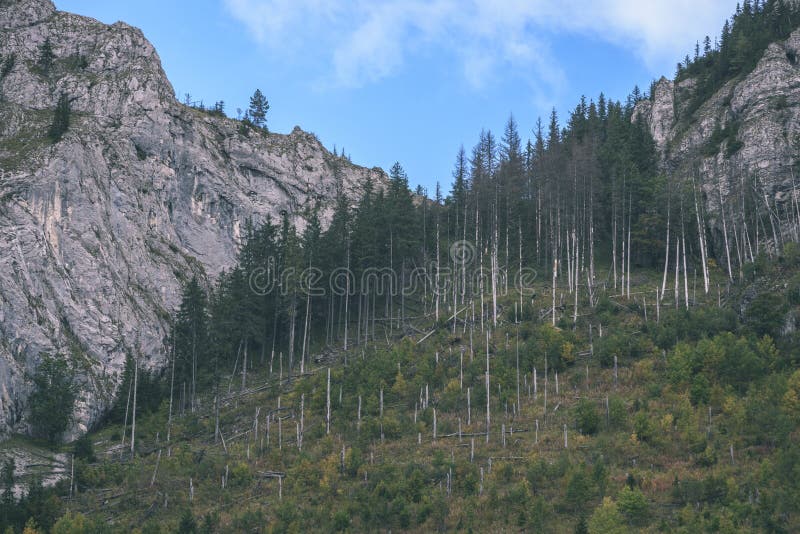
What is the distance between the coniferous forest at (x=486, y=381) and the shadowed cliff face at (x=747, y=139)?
100cm

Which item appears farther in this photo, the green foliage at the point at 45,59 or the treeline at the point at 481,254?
the green foliage at the point at 45,59

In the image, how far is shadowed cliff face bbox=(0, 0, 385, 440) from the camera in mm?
60031

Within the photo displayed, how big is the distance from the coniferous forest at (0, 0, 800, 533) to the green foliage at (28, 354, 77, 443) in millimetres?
517

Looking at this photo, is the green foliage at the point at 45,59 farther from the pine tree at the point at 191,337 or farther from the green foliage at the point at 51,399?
the green foliage at the point at 51,399

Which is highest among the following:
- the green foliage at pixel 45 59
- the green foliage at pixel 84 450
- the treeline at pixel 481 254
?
the green foliage at pixel 45 59

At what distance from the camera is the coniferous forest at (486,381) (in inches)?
1457

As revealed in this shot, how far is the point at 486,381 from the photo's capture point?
162 feet

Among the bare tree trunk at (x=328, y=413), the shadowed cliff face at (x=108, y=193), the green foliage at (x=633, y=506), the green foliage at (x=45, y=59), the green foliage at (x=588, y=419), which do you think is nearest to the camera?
the green foliage at (x=633, y=506)

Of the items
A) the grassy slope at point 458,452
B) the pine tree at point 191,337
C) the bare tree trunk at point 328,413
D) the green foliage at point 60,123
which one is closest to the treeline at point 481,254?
the pine tree at point 191,337

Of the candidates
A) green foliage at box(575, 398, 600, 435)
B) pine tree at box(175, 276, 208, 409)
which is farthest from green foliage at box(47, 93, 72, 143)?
green foliage at box(575, 398, 600, 435)

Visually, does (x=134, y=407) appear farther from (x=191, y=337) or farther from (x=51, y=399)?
(x=191, y=337)

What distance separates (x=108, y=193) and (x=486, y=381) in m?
44.5

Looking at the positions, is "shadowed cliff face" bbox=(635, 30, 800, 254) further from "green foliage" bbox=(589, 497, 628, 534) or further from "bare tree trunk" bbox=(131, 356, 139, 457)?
"bare tree trunk" bbox=(131, 356, 139, 457)

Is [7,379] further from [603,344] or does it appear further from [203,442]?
[603,344]
